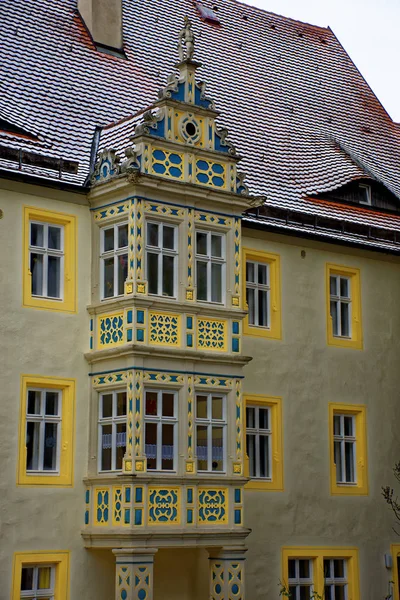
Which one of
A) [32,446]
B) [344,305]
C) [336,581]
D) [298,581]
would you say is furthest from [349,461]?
[32,446]

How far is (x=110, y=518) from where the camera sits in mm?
20969

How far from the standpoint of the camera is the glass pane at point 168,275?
873 inches

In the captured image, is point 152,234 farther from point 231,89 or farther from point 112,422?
point 231,89

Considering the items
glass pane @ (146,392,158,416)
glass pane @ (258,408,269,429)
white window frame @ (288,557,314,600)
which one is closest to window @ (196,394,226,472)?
glass pane @ (146,392,158,416)

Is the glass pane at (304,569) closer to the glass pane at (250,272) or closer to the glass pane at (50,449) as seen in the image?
the glass pane at (250,272)

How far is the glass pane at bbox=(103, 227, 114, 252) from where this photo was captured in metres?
22.4

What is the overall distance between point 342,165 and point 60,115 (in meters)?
7.67

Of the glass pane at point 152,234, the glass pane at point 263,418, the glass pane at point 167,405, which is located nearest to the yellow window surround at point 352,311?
the glass pane at point 263,418

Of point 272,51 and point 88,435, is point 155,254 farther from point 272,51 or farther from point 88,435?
point 272,51

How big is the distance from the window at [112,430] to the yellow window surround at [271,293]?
12.7ft

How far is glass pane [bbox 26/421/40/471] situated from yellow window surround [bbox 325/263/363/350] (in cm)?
737

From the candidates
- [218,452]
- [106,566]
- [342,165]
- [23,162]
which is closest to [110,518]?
[106,566]

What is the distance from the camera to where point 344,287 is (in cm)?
2678

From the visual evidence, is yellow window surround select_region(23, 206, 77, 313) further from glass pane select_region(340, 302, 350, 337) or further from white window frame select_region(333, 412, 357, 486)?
glass pane select_region(340, 302, 350, 337)
